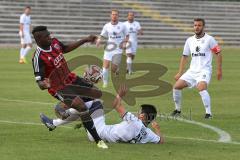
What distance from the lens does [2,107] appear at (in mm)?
16688

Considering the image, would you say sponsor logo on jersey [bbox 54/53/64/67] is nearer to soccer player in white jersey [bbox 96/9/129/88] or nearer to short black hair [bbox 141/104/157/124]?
short black hair [bbox 141/104/157/124]

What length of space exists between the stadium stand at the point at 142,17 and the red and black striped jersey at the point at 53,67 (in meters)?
34.4

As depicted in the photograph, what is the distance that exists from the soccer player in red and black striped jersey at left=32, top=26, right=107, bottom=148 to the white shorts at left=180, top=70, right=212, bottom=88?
4380mm

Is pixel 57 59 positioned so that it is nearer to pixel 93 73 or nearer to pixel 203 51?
pixel 93 73

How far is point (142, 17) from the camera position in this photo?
51.2 m

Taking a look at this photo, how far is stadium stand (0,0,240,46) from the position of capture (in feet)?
156

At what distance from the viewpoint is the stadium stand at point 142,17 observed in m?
47.5

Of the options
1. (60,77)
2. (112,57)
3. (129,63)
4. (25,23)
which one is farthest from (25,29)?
(60,77)

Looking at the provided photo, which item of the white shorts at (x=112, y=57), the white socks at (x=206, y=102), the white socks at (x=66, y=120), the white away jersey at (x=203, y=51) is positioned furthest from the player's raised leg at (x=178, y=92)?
the white shorts at (x=112, y=57)

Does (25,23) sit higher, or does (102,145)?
(102,145)

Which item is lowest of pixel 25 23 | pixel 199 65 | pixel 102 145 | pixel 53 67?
pixel 25 23

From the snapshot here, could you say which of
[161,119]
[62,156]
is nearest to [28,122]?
[161,119]

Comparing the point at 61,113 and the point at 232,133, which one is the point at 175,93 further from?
the point at 61,113

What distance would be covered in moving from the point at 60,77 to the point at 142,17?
4009cm
